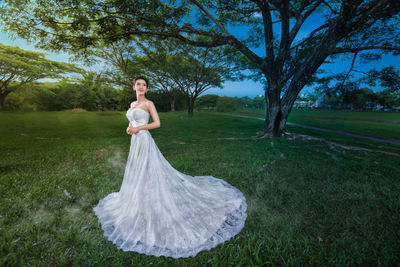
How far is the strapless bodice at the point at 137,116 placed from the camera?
270 cm

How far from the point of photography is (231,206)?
3.12 metres

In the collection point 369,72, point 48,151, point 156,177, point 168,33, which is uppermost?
point 168,33

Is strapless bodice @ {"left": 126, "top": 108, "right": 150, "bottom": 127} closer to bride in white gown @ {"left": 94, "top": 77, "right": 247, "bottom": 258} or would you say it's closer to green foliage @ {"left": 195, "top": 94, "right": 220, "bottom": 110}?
bride in white gown @ {"left": 94, "top": 77, "right": 247, "bottom": 258}

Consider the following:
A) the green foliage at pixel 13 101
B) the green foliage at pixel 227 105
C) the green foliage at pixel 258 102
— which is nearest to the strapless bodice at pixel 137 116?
the green foliage at pixel 13 101

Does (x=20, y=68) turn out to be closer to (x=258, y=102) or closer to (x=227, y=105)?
(x=227, y=105)

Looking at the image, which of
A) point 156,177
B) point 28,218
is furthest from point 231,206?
point 28,218

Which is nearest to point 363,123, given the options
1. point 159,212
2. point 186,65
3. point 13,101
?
point 186,65

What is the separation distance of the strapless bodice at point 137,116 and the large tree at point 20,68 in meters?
20.2

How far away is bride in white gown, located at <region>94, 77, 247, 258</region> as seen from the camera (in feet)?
7.57

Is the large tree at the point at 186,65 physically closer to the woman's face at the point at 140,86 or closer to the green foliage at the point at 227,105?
the woman's face at the point at 140,86

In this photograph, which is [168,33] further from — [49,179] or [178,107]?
[178,107]

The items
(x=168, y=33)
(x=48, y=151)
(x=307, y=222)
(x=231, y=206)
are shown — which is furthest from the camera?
(x=168, y=33)

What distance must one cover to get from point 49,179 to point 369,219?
7289 millimetres

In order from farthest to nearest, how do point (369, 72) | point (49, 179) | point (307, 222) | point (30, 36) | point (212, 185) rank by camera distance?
point (369, 72) < point (30, 36) < point (49, 179) < point (212, 185) < point (307, 222)
